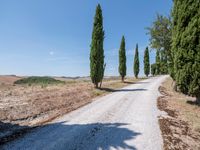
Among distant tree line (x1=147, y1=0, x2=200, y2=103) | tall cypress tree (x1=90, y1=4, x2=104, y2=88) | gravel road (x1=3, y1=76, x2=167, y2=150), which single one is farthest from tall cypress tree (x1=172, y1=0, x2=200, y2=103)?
tall cypress tree (x1=90, y1=4, x2=104, y2=88)

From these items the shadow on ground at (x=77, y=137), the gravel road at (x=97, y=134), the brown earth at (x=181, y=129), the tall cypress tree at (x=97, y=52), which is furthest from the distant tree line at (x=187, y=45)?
the tall cypress tree at (x=97, y=52)

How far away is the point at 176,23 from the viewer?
18.3 meters

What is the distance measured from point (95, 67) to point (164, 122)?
61.3ft

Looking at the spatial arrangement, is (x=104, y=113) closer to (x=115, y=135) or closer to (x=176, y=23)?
(x=115, y=135)

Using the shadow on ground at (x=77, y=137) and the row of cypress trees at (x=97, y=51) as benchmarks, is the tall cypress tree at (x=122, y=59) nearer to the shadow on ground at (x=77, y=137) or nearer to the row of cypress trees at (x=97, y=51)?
the row of cypress trees at (x=97, y=51)

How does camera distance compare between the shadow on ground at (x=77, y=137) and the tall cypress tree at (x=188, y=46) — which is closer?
the shadow on ground at (x=77, y=137)

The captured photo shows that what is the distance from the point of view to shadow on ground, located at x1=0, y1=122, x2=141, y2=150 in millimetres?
8094

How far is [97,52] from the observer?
2953 centimetres

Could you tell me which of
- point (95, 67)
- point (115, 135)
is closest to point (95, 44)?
point (95, 67)

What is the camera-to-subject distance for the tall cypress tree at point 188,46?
1509cm

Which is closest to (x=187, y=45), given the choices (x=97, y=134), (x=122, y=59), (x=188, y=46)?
(x=188, y=46)

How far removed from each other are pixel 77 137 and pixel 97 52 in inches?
836

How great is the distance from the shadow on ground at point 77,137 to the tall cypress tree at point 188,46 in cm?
715

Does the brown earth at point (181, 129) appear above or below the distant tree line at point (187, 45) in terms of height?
below
